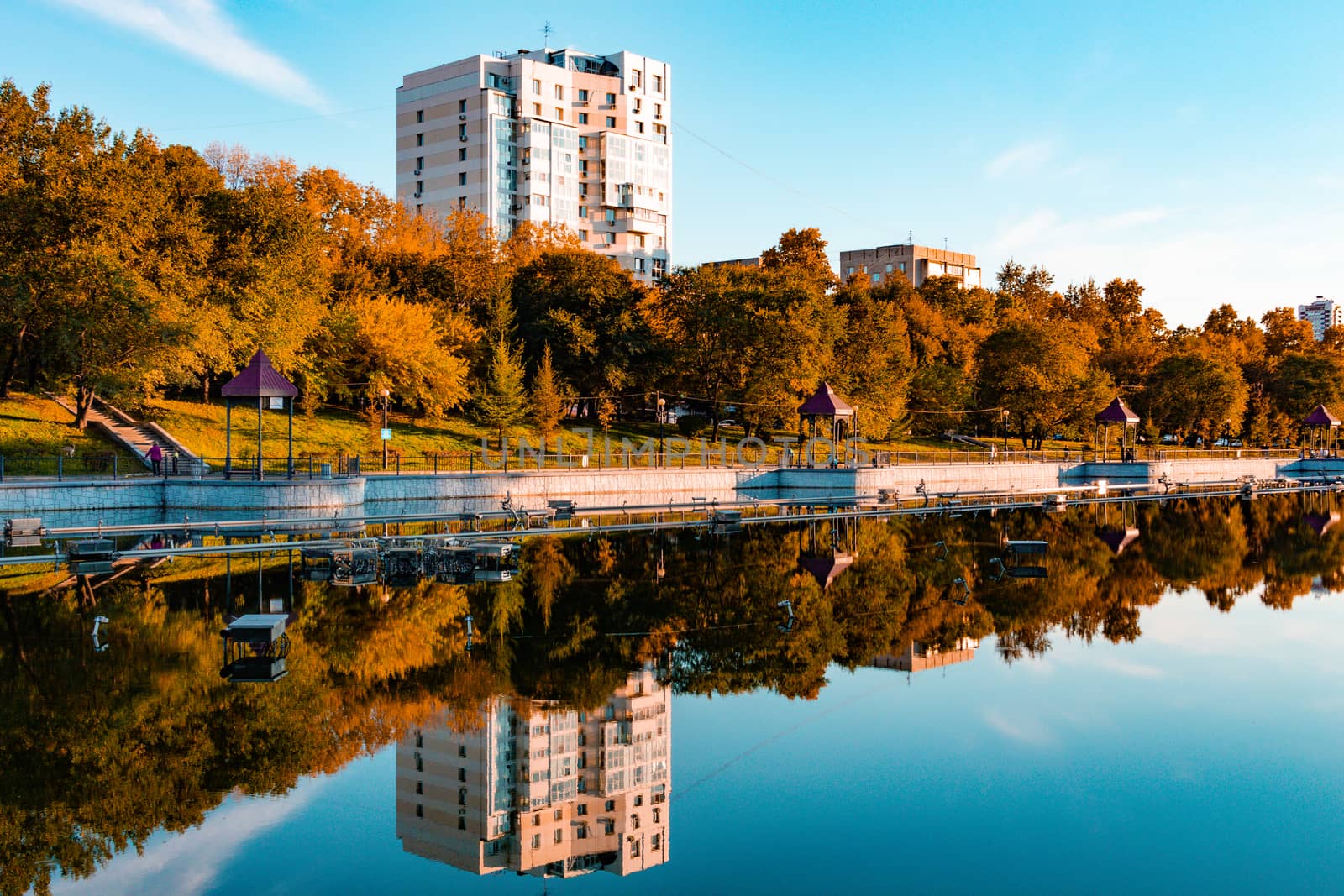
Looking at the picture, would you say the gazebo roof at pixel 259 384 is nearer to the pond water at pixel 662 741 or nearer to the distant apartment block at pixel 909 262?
the pond water at pixel 662 741

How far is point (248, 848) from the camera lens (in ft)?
33.3

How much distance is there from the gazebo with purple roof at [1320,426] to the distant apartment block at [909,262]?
62.1 metres

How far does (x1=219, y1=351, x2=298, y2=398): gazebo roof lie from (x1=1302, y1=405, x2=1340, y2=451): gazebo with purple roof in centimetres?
7616

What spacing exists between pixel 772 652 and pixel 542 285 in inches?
1908

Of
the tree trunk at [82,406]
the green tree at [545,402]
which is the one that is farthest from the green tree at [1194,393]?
the tree trunk at [82,406]

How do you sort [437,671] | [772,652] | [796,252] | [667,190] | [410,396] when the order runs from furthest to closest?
1. [667,190]
2. [796,252]
3. [410,396]
4. [772,652]
5. [437,671]

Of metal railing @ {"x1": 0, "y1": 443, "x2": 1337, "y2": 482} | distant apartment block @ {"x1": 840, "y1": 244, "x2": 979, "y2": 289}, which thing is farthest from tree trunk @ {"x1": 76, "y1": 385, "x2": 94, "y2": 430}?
distant apartment block @ {"x1": 840, "y1": 244, "x2": 979, "y2": 289}

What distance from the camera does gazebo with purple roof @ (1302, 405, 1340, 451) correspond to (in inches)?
3187

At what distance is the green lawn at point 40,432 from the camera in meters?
40.3

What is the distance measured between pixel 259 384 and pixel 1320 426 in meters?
80.5

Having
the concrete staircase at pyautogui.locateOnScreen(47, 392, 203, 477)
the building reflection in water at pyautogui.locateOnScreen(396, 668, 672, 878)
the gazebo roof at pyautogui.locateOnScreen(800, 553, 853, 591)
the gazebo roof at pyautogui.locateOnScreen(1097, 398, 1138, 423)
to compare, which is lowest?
the building reflection in water at pyautogui.locateOnScreen(396, 668, 672, 878)

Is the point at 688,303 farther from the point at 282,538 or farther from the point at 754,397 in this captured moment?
the point at 282,538

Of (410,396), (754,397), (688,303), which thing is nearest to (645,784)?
(410,396)

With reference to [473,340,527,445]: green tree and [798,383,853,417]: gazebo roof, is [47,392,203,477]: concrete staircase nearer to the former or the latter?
[473,340,527,445]: green tree
